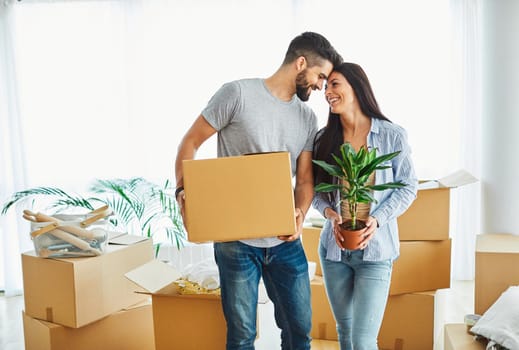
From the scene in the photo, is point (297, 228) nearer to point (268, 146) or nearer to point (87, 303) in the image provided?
point (268, 146)

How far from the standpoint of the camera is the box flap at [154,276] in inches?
90.7

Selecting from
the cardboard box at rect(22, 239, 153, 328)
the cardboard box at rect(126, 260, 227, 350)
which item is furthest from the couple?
the cardboard box at rect(22, 239, 153, 328)

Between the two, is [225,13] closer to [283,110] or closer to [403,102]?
[403,102]

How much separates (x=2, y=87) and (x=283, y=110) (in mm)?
2923

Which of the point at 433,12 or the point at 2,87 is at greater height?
the point at 433,12

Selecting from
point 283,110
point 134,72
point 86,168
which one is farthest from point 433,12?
point 86,168

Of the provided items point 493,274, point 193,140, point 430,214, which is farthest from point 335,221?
point 493,274

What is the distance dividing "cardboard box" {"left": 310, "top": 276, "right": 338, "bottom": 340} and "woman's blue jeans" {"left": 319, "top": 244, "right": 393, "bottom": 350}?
1006 mm

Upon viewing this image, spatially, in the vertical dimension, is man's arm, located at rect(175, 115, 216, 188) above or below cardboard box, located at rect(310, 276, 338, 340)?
above

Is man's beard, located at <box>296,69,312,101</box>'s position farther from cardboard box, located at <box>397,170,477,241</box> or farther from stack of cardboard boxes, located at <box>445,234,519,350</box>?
stack of cardboard boxes, located at <box>445,234,519,350</box>

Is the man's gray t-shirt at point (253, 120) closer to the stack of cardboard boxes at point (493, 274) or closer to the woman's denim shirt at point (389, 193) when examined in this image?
the woman's denim shirt at point (389, 193)

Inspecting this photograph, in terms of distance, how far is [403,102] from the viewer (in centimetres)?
402

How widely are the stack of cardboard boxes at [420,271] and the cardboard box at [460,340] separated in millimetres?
331

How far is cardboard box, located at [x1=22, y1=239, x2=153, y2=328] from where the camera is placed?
2549mm
